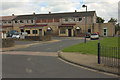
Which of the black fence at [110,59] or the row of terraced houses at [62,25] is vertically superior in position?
the row of terraced houses at [62,25]

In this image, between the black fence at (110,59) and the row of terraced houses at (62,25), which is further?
the row of terraced houses at (62,25)

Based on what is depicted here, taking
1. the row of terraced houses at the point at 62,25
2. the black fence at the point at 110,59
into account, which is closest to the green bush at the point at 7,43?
the black fence at the point at 110,59

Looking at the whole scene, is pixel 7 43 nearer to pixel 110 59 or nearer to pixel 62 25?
pixel 110 59

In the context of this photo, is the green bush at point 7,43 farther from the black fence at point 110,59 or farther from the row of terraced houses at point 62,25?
the row of terraced houses at point 62,25

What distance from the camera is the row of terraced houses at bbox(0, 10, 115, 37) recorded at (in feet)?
147

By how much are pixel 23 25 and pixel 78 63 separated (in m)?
49.2

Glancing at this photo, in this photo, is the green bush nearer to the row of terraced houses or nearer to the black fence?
the black fence

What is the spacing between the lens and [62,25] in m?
48.4

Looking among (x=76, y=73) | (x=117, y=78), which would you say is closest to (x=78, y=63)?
(x=76, y=73)

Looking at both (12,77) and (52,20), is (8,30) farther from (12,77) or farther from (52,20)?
(12,77)

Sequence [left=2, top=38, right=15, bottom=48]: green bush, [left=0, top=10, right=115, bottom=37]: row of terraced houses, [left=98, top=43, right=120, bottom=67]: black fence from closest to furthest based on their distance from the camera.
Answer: [left=98, top=43, right=120, bottom=67]: black fence < [left=2, top=38, right=15, bottom=48]: green bush < [left=0, top=10, right=115, bottom=37]: row of terraced houses

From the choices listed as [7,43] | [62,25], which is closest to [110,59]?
[7,43]

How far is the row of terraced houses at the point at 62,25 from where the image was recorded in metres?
44.9

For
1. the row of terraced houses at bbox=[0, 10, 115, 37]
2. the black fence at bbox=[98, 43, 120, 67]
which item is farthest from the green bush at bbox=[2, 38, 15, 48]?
the row of terraced houses at bbox=[0, 10, 115, 37]
